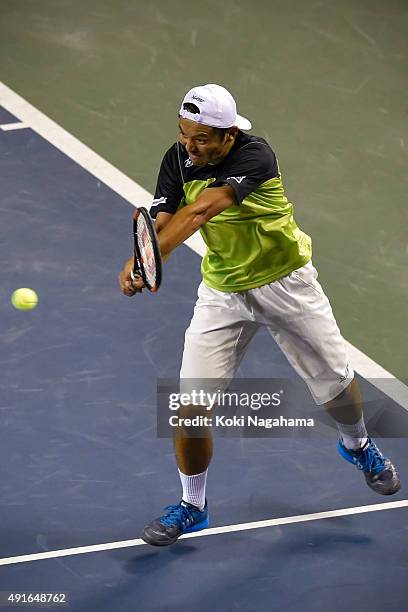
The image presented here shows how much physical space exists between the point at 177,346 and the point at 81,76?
189 inches

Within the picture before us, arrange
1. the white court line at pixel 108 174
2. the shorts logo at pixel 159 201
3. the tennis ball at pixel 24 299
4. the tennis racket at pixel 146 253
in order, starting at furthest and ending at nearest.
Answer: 1. the white court line at pixel 108 174
2. the tennis ball at pixel 24 299
3. the shorts logo at pixel 159 201
4. the tennis racket at pixel 146 253

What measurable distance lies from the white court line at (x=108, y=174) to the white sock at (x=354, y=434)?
1.00 m

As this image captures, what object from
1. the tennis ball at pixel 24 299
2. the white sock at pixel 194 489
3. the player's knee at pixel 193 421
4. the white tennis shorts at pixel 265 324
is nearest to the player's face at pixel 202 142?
the white tennis shorts at pixel 265 324

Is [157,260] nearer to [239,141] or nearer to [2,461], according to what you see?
[239,141]

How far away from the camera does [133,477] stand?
8.66m

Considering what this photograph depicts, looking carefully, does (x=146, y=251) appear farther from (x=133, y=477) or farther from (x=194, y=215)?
(x=133, y=477)

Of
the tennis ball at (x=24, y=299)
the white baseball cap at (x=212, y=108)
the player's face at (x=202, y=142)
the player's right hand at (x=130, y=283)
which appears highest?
the white baseball cap at (x=212, y=108)

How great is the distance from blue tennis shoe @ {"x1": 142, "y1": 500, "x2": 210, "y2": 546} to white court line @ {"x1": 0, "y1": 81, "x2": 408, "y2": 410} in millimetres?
1971

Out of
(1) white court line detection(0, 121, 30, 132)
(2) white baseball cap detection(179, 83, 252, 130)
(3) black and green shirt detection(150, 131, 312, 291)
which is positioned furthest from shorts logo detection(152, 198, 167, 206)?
(1) white court line detection(0, 121, 30, 132)

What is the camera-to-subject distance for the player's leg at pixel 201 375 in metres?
7.93

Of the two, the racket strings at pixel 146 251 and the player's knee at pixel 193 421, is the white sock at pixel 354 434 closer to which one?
the player's knee at pixel 193 421

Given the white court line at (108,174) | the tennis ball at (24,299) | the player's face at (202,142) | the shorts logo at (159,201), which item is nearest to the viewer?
the player's face at (202,142)

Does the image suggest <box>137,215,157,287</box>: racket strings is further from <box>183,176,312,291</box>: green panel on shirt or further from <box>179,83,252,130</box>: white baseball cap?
<box>179,83,252,130</box>: white baseball cap

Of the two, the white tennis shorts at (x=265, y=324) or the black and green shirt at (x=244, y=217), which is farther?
the white tennis shorts at (x=265, y=324)
